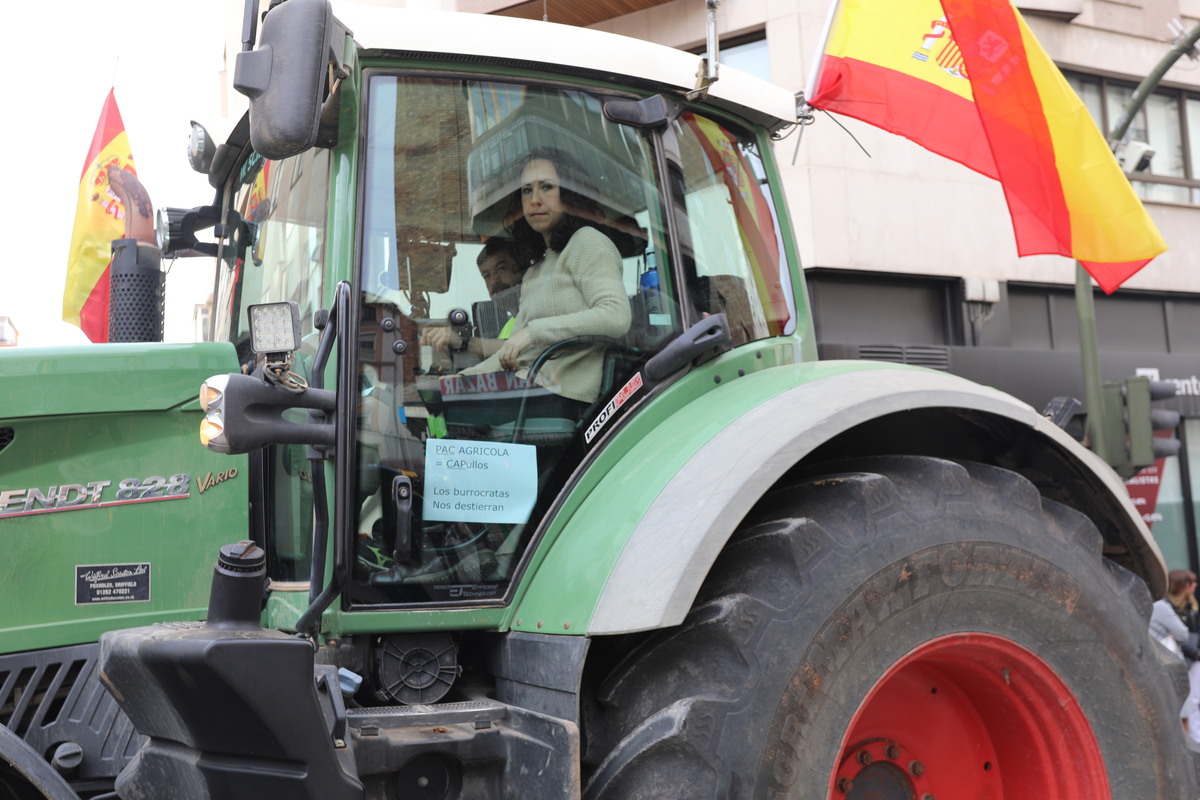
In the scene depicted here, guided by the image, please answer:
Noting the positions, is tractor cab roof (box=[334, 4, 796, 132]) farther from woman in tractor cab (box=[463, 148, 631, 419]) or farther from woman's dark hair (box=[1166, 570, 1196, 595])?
woman's dark hair (box=[1166, 570, 1196, 595])

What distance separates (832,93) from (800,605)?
1.97m

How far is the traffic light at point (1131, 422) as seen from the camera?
28.3ft

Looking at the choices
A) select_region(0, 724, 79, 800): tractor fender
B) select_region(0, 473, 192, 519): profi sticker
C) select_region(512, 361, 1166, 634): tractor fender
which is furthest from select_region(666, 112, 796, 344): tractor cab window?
select_region(0, 724, 79, 800): tractor fender

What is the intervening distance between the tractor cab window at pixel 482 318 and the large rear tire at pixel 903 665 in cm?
51

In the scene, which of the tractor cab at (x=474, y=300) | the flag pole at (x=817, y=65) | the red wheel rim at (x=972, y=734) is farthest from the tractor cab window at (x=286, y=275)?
the flag pole at (x=817, y=65)

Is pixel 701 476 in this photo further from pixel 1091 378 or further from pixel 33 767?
pixel 1091 378

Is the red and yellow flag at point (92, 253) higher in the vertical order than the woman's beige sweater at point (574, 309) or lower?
higher

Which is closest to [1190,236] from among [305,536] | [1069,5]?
[1069,5]

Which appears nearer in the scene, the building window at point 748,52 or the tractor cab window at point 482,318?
the tractor cab window at point 482,318

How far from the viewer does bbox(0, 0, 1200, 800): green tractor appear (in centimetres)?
232

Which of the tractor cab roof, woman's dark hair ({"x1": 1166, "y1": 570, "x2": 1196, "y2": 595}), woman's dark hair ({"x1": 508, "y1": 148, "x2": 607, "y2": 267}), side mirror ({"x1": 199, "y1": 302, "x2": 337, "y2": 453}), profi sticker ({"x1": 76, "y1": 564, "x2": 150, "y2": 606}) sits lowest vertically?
woman's dark hair ({"x1": 1166, "y1": 570, "x2": 1196, "y2": 595})

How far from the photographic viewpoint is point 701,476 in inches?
98.2

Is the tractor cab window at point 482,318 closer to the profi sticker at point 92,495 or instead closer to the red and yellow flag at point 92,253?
the profi sticker at point 92,495

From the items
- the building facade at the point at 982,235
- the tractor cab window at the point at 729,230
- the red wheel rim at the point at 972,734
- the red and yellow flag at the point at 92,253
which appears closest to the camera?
the red wheel rim at the point at 972,734
